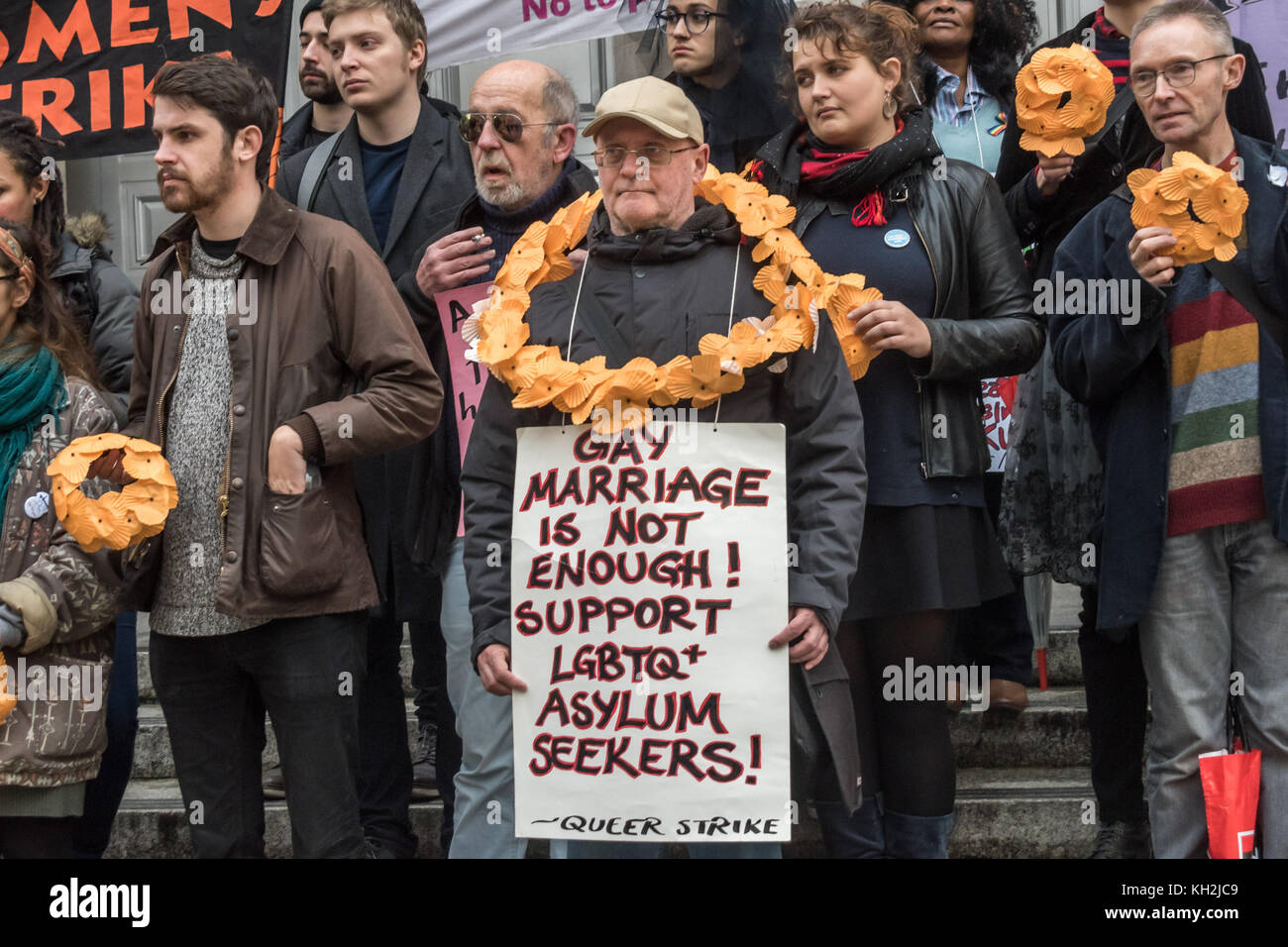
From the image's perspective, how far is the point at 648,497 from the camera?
4082 mm

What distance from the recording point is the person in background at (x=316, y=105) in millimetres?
5996

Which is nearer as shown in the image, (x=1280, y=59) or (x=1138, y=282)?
(x=1138, y=282)

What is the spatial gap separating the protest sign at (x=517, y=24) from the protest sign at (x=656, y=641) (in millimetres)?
2390

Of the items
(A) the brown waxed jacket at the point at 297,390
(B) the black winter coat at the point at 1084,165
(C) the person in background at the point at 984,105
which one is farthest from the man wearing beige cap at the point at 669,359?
(C) the person in background at the point at 984,105

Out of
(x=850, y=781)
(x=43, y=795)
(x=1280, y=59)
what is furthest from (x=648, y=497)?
(x=1280, y=59)

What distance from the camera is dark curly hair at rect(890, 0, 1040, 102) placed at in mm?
5742

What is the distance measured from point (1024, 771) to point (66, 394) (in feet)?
10.3

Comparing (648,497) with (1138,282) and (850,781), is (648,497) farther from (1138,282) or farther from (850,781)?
(1138,282)

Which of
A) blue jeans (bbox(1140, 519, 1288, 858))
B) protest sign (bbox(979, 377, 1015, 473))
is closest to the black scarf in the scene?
blue jeans (bbox(1140, 519, 1288, 858))

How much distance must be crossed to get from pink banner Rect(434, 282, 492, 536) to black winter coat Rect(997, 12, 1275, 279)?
1.56 metres

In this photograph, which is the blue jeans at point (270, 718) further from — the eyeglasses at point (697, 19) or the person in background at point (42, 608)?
the eyeglasses at point (697, 19)

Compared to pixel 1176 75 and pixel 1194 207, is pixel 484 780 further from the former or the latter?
pixel 1176 75

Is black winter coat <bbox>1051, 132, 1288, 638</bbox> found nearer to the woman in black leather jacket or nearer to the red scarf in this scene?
the woman in black leather jacket
